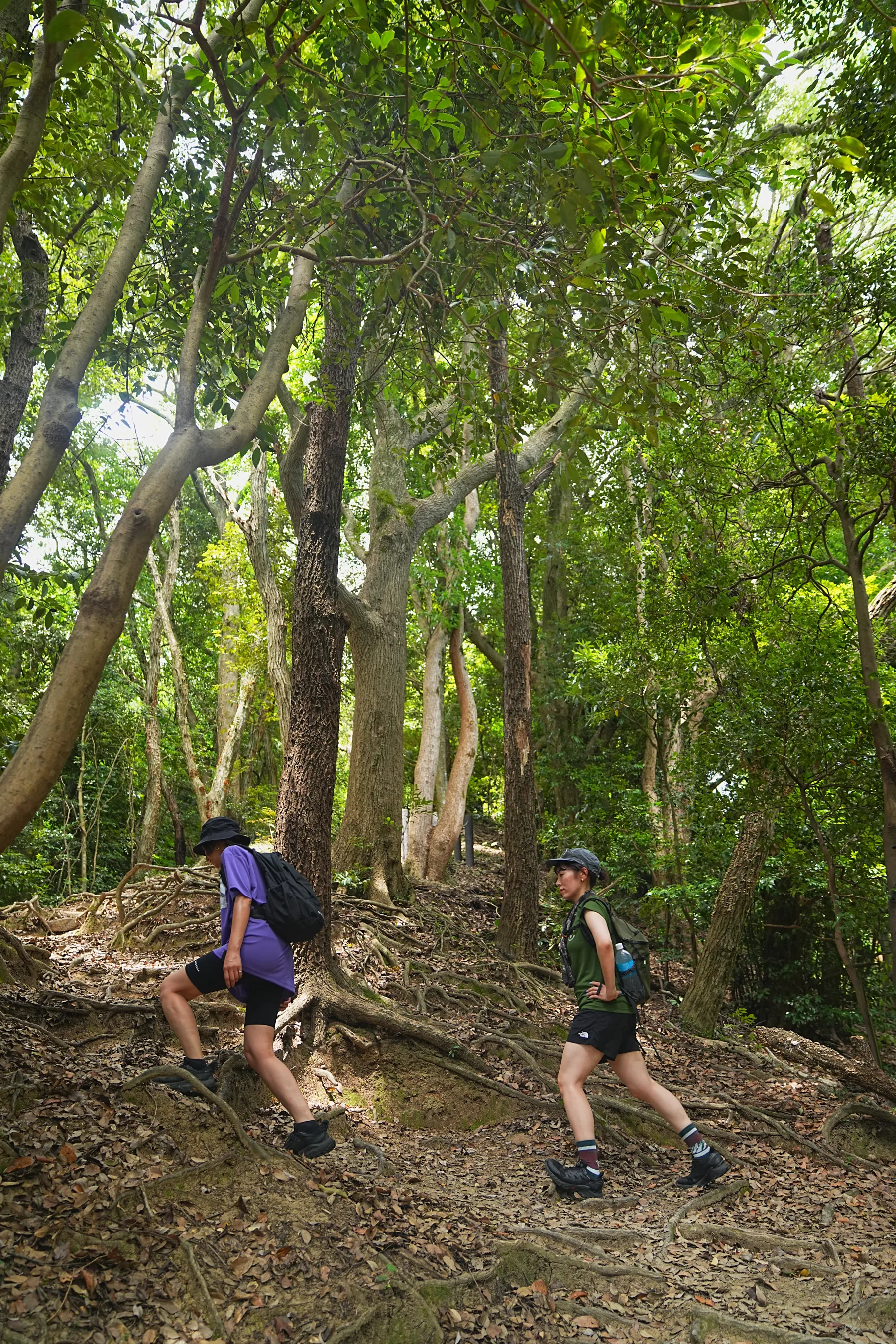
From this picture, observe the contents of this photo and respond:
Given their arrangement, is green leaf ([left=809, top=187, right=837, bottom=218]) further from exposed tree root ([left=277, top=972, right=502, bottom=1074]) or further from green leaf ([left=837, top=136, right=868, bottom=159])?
exposed tree root ([left=277, top=972, right=502, bottom=1074])

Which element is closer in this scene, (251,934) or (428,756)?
(251,934)

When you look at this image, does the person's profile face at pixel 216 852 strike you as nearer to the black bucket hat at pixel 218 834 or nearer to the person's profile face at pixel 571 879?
the black bucket hat at pixel 218 834

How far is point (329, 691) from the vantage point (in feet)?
20.5

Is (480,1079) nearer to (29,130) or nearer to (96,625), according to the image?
(96,625)

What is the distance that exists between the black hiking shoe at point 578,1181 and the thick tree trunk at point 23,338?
17.2 ft

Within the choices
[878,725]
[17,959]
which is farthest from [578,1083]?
[878,725]

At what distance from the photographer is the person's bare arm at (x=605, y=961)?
470 cm

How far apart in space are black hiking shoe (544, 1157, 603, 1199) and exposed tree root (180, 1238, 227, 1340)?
2.14 metres

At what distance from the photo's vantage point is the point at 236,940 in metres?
4.14

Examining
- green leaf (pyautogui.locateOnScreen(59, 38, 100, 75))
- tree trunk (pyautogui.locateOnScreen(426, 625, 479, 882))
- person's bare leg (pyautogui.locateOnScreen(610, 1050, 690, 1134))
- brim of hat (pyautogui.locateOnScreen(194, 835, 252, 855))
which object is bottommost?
person's bare leg (pyautogui.locateOnScreen(610, 1050, 690, 1134))

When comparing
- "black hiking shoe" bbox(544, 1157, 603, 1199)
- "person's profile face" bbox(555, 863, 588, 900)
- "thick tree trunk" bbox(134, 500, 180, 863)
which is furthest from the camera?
"thick tree trunk" bbox(134, 500, 180, 863)

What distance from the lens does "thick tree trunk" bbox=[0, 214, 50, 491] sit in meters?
5.43

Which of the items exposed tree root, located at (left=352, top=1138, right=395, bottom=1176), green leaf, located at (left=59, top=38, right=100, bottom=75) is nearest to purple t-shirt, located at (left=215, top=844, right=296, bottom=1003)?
exposed tree root, located at (left=352, top=1138, right=395, bottom=1176)

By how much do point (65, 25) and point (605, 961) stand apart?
465 cm
